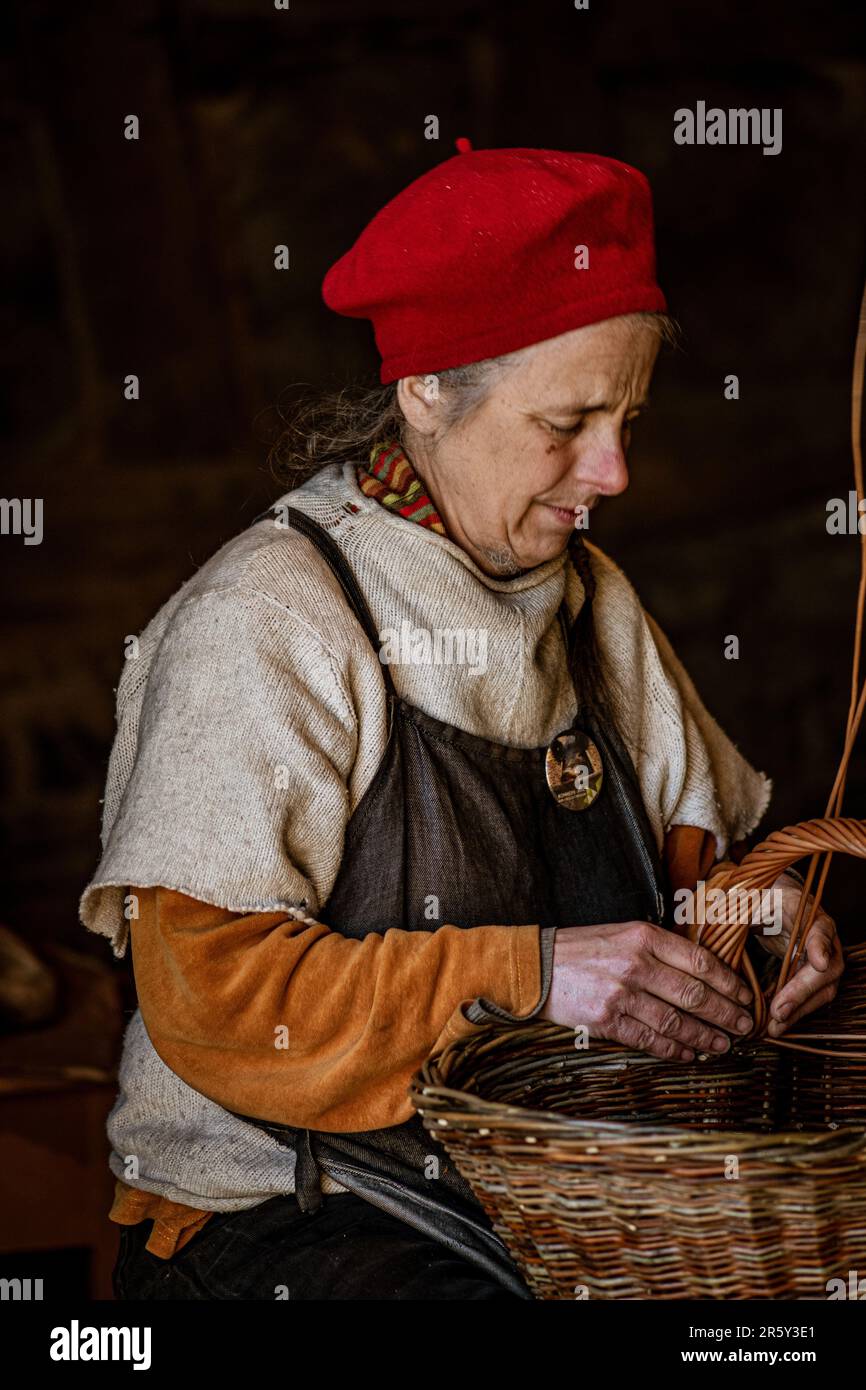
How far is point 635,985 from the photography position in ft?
5.16

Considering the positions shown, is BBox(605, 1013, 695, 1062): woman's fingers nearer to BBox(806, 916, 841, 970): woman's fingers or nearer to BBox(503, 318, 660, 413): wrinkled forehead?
BBox(806, 916, 841, 970): woman's fingers

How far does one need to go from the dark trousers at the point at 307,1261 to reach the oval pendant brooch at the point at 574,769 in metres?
0.51

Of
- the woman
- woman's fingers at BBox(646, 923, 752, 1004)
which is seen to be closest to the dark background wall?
the woman

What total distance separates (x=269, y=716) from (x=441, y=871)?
264 millimetres

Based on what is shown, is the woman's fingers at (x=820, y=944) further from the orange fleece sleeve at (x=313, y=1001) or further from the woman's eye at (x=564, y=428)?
the woman's eye at (x=564, y=428)

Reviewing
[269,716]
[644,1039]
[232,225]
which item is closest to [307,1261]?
[644,1039]

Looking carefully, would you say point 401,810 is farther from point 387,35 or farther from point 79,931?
point 387,35

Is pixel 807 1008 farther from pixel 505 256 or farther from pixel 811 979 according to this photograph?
pixel 505 256

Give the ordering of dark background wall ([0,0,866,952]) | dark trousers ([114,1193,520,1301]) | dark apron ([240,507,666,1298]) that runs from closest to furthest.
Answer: dark trousers ([114,1193,520,1301]), dark apron ([240,507,666,1298]), dark background wall ([0,0,866,952])

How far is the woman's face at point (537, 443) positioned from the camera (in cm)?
171

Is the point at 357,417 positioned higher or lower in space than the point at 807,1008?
higher

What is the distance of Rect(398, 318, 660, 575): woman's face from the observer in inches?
67.2

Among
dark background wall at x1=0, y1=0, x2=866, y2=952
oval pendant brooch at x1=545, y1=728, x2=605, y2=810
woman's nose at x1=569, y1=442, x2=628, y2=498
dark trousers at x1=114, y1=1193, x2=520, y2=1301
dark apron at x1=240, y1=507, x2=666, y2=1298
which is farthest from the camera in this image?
dark background wall at x1=0, y1=0, x2=866, y2=952
